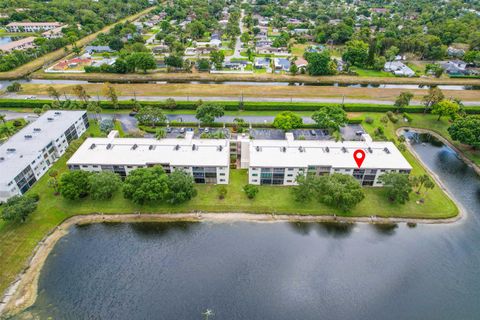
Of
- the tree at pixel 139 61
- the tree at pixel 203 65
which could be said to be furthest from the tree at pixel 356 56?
the tree at pixel 139 61

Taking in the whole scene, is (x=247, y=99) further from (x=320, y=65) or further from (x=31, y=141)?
(x=31, y=141)

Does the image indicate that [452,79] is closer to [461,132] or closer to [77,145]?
[461,132]

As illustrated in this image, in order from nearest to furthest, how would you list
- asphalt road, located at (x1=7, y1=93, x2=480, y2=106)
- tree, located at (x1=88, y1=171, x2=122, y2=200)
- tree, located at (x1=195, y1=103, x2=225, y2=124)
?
tree, located at (x1=88, y1=171, x2=122, y2=200), tree, located at (x1=195, y1=103, x2=225, y2=124), asphalt road, located at (x1=7, y1=93, x2=480, y2=106)

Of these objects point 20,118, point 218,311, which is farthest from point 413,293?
point 20,118

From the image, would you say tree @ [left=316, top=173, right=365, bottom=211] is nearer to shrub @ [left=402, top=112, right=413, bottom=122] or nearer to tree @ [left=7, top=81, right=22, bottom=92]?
shrub @ [left=402, top=112, right=413, bottom=122]

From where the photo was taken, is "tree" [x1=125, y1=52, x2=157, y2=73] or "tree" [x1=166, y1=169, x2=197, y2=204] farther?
"tree" [x1=125, y1=52, x2=157, y2=73]

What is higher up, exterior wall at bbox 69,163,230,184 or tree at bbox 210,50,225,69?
tree at bbox 210,50,225,69

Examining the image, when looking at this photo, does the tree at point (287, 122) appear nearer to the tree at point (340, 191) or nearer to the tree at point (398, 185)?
the tree at point (340, 191)

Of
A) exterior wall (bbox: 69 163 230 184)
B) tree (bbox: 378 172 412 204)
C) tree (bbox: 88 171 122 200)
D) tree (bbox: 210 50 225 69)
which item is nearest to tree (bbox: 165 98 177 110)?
exterior wall (bbox: 69 163 230 184)
